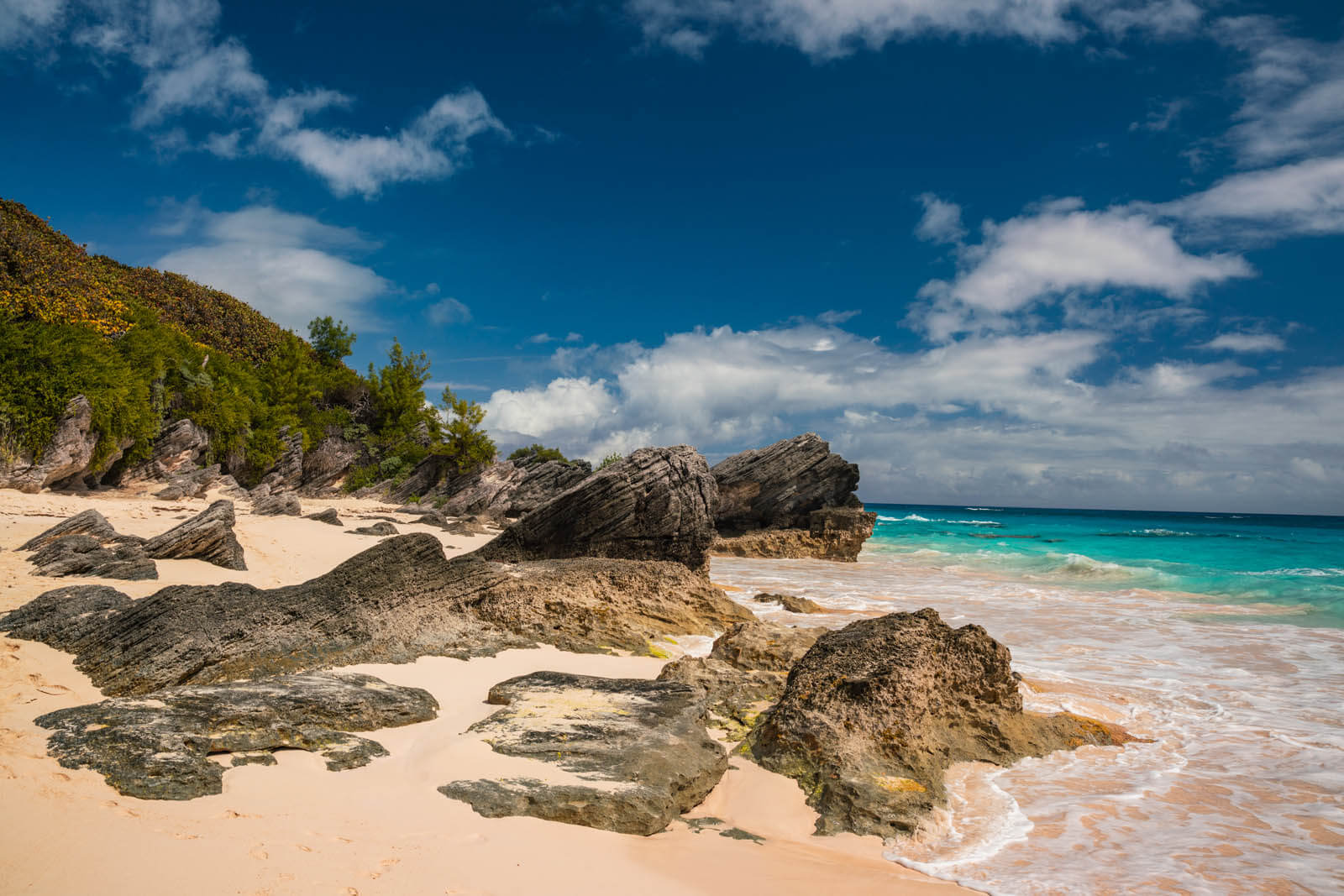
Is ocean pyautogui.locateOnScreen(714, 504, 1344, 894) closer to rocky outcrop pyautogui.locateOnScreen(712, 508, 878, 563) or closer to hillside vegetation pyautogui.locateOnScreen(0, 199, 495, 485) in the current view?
rocky outcrop pyautogui.locateOnScreen(712, 508, 878, 563)

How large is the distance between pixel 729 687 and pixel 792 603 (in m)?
6.47

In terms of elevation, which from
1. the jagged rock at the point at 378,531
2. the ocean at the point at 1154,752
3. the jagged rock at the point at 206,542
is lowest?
the ocean at the point at 1154,752

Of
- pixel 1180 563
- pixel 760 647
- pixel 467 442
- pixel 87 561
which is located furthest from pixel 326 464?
pixel 1180 563

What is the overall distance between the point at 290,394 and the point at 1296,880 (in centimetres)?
3282

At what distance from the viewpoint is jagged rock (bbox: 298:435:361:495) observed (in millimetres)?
29578

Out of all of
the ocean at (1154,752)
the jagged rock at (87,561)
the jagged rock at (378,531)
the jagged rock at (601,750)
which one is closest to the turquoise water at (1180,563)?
the ocean at (1154,752)

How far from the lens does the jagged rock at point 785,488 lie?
91.6 feet

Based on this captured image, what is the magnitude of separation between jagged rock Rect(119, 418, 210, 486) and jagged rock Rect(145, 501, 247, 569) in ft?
45.3

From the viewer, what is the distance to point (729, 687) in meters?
6.39

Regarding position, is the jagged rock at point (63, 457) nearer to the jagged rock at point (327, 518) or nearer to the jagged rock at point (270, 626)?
the jagged rock at point (327, 518)

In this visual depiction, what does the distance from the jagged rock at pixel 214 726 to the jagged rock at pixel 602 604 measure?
8.26ft

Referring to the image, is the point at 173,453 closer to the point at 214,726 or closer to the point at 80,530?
the point at 80,530

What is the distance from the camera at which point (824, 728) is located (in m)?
4.96

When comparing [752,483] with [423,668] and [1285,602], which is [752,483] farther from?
[423,668]
